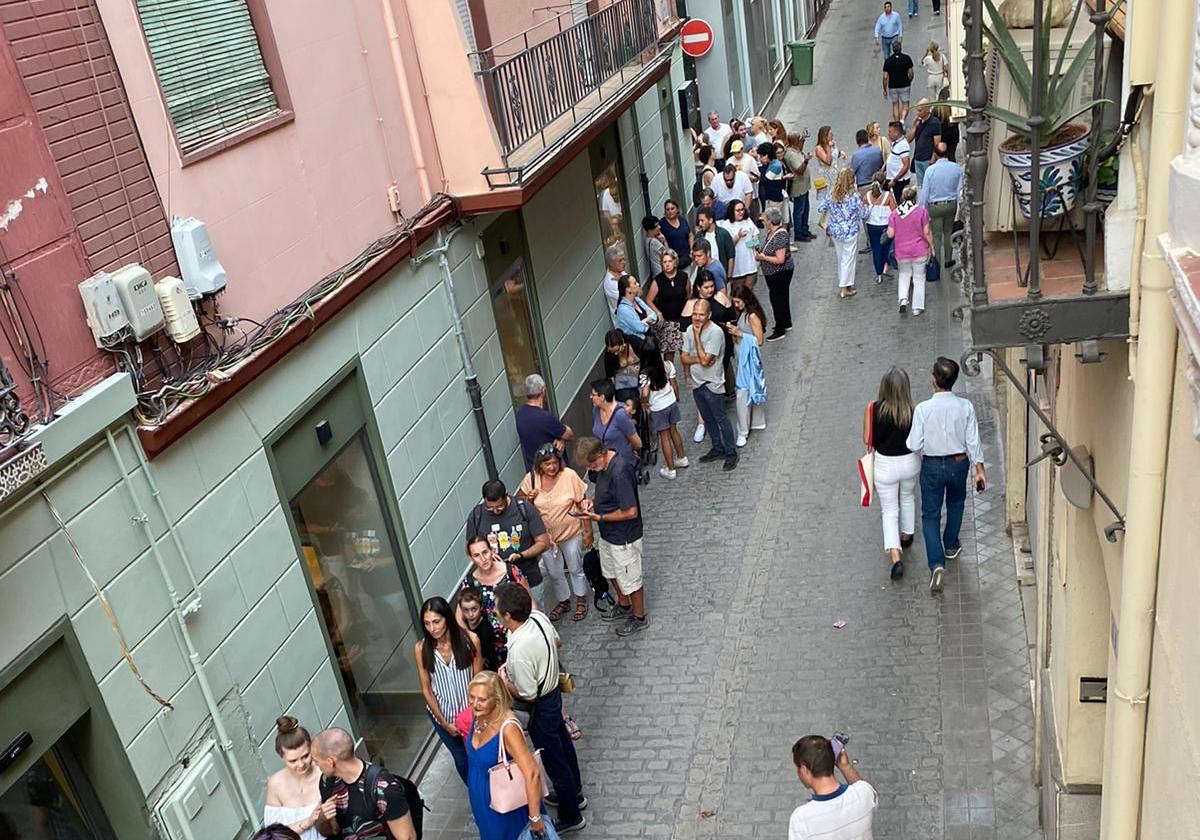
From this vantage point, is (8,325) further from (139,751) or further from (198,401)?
(139,751)

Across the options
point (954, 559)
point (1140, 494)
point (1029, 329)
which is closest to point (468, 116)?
point (954, 559)

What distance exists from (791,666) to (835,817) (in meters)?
3.10

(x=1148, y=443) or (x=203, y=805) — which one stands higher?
(x=1148, y=443)

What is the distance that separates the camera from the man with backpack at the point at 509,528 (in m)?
8.05

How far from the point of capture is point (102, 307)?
5.17 meters

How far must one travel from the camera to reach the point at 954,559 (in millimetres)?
9102

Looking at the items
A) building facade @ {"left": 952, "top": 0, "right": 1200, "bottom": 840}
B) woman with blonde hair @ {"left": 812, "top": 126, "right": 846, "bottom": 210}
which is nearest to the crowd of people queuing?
woman with blonde hair @ {"left": 812, "top": 126, "right": 846, "bottom": 210}

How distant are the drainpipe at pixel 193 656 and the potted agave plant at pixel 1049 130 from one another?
4220mm

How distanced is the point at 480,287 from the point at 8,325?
548 cm

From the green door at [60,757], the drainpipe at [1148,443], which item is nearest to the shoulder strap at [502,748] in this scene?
the green door at [60,757]

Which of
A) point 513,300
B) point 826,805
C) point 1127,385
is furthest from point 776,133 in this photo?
point 1127,385

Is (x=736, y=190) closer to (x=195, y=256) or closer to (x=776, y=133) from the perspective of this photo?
(x=776, y=133)

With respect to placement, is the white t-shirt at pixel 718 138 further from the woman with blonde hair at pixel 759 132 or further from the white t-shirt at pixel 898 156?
the white t-shirt at pixel 898 156

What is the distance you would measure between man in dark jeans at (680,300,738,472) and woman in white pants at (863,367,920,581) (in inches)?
94.3
